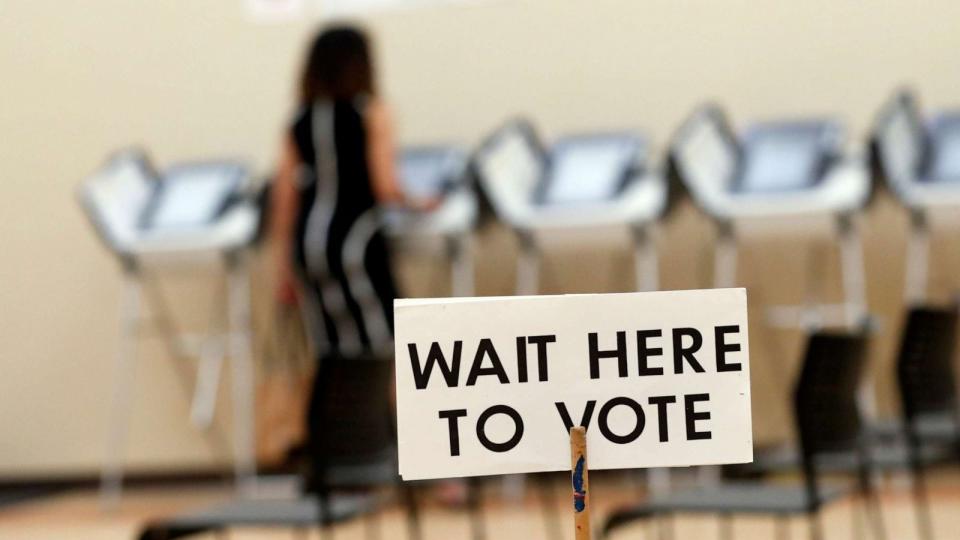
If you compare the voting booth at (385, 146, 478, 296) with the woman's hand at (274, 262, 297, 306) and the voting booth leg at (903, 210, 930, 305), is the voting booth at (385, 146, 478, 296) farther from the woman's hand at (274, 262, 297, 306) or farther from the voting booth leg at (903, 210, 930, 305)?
the voting booth leg at (903, 210, 930, 305)

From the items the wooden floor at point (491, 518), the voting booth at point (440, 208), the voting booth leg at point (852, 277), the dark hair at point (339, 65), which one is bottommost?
the wooden floor at point (491, 518)

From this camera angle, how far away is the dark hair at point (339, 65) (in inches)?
197

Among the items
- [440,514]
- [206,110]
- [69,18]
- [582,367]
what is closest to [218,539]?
[440,514]

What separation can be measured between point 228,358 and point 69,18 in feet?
5.20

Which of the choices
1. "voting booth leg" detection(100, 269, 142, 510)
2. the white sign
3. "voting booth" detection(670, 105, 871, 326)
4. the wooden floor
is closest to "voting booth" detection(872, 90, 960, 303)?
"voting booth" detection(670, 105, 871, 326)

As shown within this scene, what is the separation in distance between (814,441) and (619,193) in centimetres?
247

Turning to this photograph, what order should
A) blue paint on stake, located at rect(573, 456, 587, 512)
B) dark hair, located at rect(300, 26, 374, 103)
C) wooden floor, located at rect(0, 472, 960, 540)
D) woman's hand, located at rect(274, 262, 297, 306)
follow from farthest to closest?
woman's hand, located at rect(274, 262, 297, 306) → dark hair, located at rect(300, 26, 374, 103) → wooden floor, located at rect(0, 472, 960, 540) → blue paint on stake, located at rect(573, 456, 587, 512)

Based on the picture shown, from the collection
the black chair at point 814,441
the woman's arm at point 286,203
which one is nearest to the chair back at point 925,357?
the black chair at point 814,441

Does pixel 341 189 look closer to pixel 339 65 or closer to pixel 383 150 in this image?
pixel 383 150

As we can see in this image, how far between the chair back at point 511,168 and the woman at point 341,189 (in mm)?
326

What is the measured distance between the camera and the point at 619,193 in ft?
17.5

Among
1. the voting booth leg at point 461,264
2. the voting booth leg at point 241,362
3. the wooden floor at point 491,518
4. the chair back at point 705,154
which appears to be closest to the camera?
the wooden floor at point 491,518

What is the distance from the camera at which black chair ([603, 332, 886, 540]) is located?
2928 millimetres

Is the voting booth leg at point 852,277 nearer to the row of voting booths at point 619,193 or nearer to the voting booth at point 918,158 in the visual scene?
the row of voting booths at point 619,193
